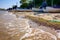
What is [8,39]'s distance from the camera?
26.5 feet

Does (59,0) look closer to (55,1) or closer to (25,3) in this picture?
(55,1)

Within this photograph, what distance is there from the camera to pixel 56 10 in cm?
3141

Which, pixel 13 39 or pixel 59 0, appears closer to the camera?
pixel 13 39

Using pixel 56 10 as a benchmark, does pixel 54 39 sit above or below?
above

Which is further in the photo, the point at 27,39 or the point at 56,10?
the point at 56,10

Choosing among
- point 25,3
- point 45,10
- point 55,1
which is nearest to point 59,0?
point 55,1

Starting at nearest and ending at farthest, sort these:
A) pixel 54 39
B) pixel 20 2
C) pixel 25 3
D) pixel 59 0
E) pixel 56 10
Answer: pixel 54 39 → pixel 56 10 → pixel 59 0 → pixel 25 3 → pixel 20 2

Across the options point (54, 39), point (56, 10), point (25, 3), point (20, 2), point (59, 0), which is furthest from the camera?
point (20, 2)

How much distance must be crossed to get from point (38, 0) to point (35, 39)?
53.4 m

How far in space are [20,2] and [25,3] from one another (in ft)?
18.3

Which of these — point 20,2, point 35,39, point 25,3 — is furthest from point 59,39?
point 20,2

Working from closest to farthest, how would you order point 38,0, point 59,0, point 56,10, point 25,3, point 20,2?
point 56,10, point 59,0, point 38,0, point 25,3, point 20,2

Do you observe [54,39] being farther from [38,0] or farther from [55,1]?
[38,0]

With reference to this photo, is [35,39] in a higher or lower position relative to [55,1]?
higher
